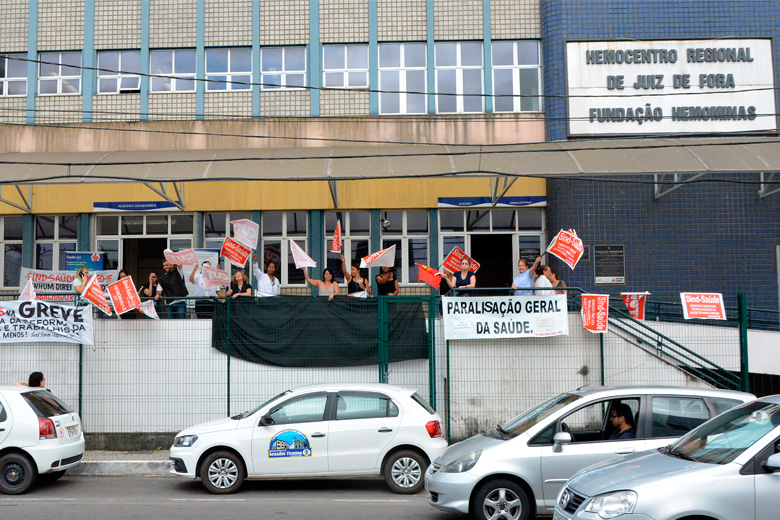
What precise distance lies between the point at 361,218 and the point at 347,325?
699 cm

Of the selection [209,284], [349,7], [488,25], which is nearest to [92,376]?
[209,284]

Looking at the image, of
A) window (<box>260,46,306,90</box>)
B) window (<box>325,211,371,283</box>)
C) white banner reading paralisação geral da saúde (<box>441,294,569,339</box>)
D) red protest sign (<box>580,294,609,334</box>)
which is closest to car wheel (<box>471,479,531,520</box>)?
white banner reading paralisação geral da saúde (<box>441,294,569,339</box>)

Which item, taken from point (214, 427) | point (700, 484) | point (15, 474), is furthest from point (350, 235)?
point (700, 484)

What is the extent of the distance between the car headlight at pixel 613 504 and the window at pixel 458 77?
15515 mm

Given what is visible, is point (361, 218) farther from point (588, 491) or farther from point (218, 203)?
point (588, 491)

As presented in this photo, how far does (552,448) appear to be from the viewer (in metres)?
7.98

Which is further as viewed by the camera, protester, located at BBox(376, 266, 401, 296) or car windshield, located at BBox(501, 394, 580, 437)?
protester, located at BBox(376, 266, 401, 296)

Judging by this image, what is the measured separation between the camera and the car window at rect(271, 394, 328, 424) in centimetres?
1020

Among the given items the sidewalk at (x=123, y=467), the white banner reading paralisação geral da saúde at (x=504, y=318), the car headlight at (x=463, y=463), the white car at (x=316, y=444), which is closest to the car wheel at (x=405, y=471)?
the white car at (x=316, y=444)

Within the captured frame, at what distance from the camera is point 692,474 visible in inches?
220

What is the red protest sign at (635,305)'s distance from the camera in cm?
1431

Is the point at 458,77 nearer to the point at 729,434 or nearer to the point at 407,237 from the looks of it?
the point at 407,237

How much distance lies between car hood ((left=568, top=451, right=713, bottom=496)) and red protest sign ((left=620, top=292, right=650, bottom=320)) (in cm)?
824

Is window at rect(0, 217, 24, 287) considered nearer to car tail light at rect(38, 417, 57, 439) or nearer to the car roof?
car tail light at rect(38, 417, 57, 439)
